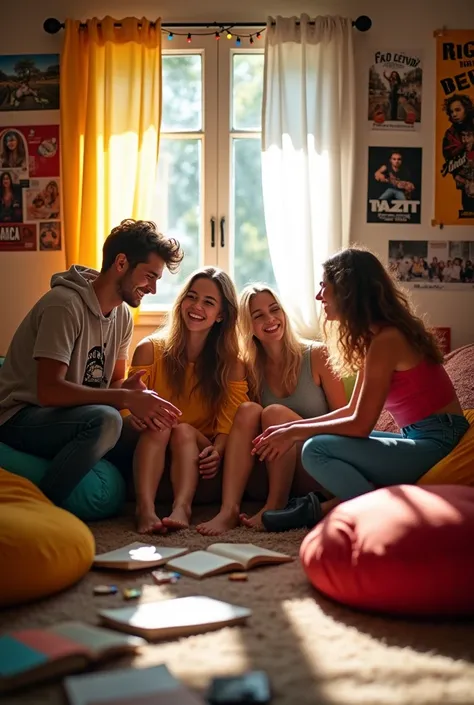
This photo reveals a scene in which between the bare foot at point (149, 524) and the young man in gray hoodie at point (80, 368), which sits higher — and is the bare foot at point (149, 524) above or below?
below

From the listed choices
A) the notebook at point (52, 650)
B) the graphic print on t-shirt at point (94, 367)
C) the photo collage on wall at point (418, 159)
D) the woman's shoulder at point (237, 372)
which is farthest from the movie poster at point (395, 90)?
the notebook at point (52, 650)

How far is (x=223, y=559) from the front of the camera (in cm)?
205

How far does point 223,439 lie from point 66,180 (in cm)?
203

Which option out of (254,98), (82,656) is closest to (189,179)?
(254,98)

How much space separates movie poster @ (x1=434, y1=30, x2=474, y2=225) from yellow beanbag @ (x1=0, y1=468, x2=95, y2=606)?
2.99 meters

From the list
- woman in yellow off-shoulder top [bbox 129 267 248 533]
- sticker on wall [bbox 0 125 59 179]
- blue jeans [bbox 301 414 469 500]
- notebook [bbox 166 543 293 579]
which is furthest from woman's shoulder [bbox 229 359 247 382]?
sticker on wall [bbox 0 125 59 179]

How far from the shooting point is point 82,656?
139 cm

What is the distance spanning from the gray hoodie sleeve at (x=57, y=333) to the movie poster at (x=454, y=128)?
2.41 m

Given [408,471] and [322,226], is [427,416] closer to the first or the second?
[408,471]

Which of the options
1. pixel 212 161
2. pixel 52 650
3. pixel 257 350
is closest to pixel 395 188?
pixel 212 161

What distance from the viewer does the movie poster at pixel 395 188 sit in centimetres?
430

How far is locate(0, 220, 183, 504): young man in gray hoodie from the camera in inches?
98.7

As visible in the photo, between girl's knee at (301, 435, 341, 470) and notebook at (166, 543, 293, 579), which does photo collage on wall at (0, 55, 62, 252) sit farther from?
notebook at (166, 543, 293, 579)

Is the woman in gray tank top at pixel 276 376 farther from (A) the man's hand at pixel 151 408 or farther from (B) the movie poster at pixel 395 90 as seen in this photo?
(B) the movie poster at pixel 395 90
